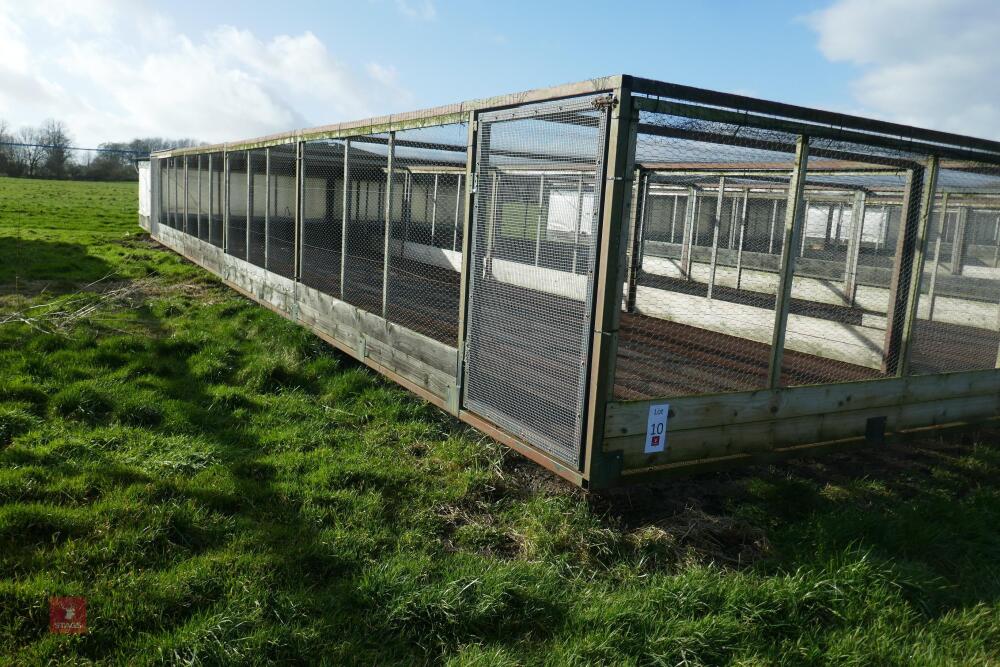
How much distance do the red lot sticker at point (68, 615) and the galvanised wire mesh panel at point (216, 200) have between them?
9041 mm

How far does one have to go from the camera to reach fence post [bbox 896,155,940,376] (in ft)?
17.1

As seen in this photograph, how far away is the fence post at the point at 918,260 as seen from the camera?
5.21 metres

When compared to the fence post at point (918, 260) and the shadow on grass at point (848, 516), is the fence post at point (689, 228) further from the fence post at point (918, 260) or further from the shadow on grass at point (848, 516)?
the shadow on grass at point (848, 516)

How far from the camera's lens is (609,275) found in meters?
3.67

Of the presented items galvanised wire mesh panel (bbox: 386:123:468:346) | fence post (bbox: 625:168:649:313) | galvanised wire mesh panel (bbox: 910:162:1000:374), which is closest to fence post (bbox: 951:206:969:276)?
galvanised wire mesh panel (bbox: 910:162:1000:374)

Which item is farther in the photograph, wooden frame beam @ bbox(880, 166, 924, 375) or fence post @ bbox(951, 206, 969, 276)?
fence post @ bbox(951, 206, 969, 276)

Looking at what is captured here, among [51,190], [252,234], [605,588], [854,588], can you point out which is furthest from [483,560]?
[51,190]

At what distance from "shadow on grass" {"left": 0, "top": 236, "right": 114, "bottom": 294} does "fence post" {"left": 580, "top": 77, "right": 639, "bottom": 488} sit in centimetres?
854

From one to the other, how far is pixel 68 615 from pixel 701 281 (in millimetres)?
11846

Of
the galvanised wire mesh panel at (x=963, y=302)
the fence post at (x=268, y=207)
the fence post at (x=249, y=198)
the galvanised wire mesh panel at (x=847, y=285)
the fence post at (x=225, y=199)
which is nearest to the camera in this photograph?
the galvanised wire mesh panel at (x=963, y=302)

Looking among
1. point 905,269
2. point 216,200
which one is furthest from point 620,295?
point 216,200

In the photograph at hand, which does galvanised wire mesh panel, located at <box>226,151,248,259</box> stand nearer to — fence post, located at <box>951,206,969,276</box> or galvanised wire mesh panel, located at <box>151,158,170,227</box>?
galvanised wire mesh panel, located at <box>151,158,170,227</box>

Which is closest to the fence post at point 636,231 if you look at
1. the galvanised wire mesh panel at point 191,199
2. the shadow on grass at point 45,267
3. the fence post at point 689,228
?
the fence post at point 689,228

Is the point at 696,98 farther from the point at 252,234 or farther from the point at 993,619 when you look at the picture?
the point at 252,234
